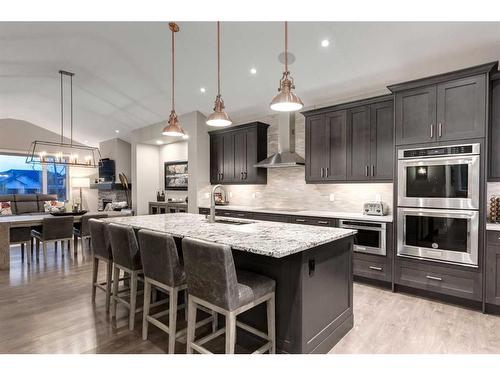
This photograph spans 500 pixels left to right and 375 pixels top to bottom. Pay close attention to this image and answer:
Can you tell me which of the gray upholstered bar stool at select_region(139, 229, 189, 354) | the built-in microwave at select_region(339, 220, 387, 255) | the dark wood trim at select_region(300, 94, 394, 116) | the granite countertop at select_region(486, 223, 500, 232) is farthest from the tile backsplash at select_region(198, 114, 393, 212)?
the gray upholstered bar stool at select_region(139, 229, 189, 354)

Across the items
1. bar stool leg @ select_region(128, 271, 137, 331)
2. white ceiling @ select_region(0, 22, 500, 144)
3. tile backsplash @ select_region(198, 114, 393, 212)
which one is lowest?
bar stool leg @ select_region(128, 271, 137, 331)

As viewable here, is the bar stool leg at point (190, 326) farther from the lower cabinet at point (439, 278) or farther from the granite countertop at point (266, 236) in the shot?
the lower cabinet at point (439, 278)

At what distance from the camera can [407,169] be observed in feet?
11.1

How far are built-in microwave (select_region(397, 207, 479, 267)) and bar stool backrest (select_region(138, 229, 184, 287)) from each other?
8.91 ft

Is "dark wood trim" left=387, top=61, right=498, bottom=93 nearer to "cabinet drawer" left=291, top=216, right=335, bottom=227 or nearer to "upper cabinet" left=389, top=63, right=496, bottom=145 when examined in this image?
"upper cabinet" left=389, top=63, right=496, bottom=145

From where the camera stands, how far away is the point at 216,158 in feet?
20.4

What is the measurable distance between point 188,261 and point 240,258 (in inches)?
21.2

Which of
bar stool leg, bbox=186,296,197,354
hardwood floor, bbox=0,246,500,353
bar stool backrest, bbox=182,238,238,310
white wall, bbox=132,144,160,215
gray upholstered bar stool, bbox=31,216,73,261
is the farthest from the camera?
white wall, bbox=132,144,160,215

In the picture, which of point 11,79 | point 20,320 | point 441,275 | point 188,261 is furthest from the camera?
point 11,79

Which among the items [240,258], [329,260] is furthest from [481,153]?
[240,258]

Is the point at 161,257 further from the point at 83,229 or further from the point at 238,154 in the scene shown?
the point at 83,229

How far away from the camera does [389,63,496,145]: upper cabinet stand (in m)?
2.94
